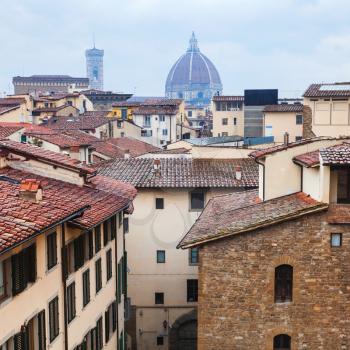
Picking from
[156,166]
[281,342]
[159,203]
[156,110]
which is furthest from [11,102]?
[281,342]

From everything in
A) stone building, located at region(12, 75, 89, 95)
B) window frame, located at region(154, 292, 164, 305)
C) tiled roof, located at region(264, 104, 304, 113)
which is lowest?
window frame, located at region(154, 292, 164, 305)

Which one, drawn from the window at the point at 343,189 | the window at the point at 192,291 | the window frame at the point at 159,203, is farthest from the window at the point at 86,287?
the window at the point at 192,291

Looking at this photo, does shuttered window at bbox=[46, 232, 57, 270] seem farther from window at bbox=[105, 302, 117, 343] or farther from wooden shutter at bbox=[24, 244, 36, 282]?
window at bbox=[105, 302, 117, 343]

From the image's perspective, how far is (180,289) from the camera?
3631cm

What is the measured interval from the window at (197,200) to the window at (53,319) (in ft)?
61.7

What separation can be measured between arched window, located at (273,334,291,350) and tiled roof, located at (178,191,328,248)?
13.8ft

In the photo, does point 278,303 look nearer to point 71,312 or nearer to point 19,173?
point 71,312

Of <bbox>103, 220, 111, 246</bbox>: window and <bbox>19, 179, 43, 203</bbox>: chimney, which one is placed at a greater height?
<bbox>19, 179, 43, 203</bbox>: chimney

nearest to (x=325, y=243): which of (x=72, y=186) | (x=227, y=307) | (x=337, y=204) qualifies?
(x=337, y=204)

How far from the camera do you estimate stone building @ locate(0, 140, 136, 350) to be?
14.2 m

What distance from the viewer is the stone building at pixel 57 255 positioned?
14250 millimetres

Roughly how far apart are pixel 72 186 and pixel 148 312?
18195 millimetres

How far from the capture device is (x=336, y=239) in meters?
21.4

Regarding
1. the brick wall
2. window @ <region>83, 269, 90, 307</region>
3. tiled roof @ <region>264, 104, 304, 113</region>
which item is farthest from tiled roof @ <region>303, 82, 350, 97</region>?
window @ <region>83, 269, 90, 307</region>
